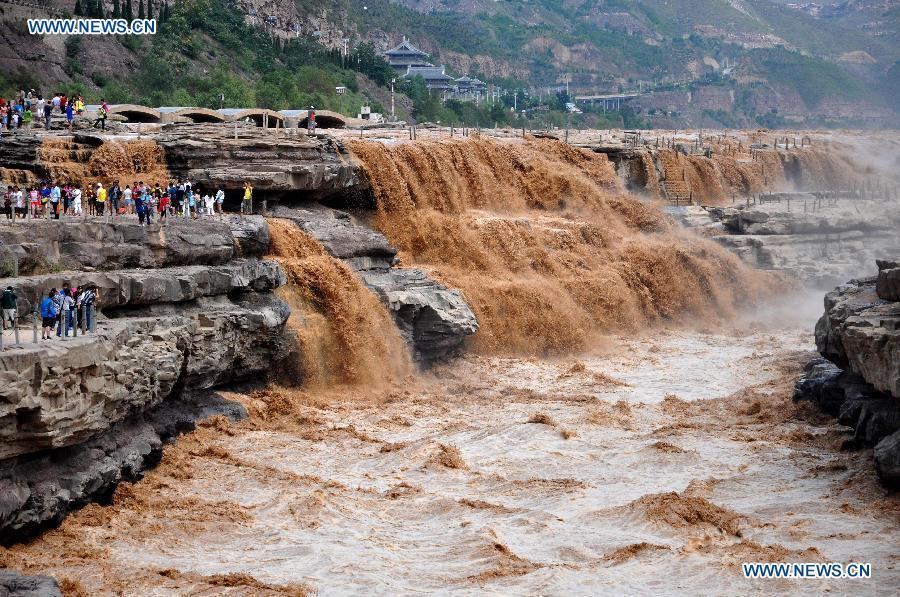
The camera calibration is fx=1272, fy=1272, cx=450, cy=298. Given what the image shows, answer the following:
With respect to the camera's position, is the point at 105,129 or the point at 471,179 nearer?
the point at 105,129

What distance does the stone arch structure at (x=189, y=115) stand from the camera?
4738cm

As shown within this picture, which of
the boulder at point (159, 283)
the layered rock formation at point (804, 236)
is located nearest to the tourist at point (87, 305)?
the boulder at point (159, 283)

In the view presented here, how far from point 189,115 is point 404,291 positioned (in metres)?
17.0

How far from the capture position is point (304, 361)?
107 ft

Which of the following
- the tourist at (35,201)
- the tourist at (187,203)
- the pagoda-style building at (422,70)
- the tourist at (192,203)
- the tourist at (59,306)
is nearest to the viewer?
the tourist at (59,306)

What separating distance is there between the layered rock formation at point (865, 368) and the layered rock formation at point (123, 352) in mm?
13237

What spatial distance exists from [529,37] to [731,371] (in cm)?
15777

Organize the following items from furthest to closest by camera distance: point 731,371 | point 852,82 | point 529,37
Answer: point 529,37 < point 852,82 < point 731,371

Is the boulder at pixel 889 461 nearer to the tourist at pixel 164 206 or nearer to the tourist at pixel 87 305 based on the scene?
the tourist at pixel 87 305

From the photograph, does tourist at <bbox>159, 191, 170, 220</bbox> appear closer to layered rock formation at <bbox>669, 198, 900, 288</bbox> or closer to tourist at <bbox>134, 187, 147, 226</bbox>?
tourist at <bbox>134, 187, 147, 226</bbox>

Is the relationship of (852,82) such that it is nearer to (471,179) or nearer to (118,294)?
(471,179)

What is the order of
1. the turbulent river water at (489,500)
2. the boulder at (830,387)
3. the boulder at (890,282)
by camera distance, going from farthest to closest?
the boulder at (830,387)
the boulder at (890,282)
the turbulent river water at (489,500)

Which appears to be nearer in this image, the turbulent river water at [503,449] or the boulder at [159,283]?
the turbulent river water at [503,449]

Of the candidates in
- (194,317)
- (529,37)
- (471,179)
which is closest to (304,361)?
(194,317)
